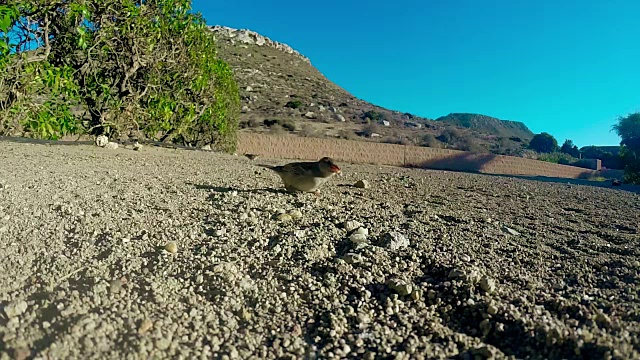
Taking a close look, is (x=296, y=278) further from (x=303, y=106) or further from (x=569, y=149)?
(x=569, y=149)

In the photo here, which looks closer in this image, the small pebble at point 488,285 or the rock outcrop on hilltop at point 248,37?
the small pebble at point 488,285

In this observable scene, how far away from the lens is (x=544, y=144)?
46.1 meters

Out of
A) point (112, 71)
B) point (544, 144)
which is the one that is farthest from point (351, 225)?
point (544, 144)

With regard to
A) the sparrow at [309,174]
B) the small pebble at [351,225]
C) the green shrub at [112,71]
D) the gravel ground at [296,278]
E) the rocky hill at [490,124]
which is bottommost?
the gravel ground at [296,278]

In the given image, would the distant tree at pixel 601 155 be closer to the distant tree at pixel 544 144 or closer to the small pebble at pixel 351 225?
the distant tree at pixel 544 144

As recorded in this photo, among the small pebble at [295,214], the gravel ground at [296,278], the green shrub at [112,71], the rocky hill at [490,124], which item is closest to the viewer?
the gravel ground at [296,278]

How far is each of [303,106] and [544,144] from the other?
2914 centimetres

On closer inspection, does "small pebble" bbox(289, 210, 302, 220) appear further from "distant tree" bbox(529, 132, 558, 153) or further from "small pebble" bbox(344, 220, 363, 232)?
"distant tree" bbox(529, 132, 558, 153)

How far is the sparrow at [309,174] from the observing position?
3.99 meters

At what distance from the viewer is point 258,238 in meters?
2.81

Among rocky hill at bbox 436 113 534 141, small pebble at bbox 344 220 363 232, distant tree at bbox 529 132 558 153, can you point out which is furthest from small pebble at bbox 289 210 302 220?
rocky hill at bbox 436 113 534 141

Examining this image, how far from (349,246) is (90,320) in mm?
1524

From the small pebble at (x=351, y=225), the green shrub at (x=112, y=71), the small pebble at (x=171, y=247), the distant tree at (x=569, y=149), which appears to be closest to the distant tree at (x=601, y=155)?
the distant tree at (x=569, y=149)

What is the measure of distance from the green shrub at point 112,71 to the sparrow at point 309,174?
3.80 metres
